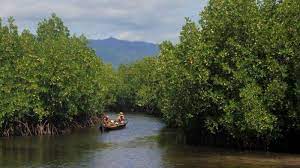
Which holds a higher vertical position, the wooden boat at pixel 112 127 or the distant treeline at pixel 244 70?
the distant treeline at pixel 244 70

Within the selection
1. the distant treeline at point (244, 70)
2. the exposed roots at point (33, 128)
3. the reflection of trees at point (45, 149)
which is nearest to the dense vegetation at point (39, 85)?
the exposed roots at point (33, 128)

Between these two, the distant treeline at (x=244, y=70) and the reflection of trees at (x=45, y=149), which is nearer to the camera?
the distant treeline at (x=244, y=70)

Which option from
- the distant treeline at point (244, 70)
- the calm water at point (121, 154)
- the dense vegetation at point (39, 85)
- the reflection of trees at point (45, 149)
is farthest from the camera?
the dense vegetation at point (39, 85)

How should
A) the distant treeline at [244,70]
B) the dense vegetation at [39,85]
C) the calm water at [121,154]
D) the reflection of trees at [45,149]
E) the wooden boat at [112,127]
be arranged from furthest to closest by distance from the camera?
the wooden boat at [112,127] → the dense vegetation at [39,85] → the reflection of trees at [45,149] → the distant treeline at [244,70] → the calm water at [121,154]

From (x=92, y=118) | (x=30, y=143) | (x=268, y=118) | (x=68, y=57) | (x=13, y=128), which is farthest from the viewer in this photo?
(x=92, y=118)

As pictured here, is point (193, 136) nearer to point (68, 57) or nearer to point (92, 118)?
point (68, 57)

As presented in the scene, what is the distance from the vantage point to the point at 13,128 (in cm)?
6084

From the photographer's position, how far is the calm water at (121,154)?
40.1m

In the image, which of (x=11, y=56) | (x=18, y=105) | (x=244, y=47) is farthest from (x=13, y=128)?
(x=244, y=47)

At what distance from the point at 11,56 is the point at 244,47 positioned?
102 ft

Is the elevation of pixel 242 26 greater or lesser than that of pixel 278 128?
greater

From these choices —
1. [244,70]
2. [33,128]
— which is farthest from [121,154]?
[33,128]

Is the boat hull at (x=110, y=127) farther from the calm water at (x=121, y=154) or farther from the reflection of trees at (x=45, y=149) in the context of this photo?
the calm water at (x=121, y=154)

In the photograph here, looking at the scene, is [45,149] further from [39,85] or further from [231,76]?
[231,76]
